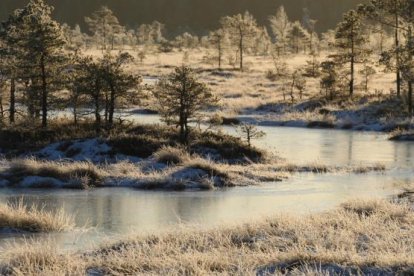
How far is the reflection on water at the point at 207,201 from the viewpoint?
54.7 feet

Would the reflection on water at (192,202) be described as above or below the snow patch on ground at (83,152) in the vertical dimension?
below

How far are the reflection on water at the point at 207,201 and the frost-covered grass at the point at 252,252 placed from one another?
212cm

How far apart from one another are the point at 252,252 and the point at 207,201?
8.58 meters

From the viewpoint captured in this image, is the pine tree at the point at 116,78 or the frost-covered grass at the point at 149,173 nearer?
the frost-covered grass at the point at 149,173

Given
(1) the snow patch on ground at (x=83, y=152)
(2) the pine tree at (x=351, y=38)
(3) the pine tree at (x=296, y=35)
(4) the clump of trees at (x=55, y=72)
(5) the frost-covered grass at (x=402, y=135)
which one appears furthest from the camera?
(3) the pine tree at (x=296, y=35)

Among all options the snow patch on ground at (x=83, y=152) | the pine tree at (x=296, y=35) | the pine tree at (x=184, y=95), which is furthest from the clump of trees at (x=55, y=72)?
the pine tree at (x=296, y=35)

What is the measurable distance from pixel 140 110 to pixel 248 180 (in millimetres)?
31493

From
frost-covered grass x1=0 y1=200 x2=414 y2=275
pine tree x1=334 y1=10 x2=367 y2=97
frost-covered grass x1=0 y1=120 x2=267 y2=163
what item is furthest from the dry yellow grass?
frost-covered grass x1=0 y1=200 x2=414 y2=275

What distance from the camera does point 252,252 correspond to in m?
11.7

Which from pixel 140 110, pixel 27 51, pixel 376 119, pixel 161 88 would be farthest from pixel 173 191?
pixel 140 110

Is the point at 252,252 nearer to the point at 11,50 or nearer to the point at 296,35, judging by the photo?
the point at 11,50

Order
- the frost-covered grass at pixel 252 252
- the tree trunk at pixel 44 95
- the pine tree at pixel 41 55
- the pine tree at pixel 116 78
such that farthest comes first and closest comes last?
the pine tree at pixel 41 55 < the tree trunk at pixel 44 95 < the pine tree at pixel 116 78 < the frost-covered grass at pixel 252 252

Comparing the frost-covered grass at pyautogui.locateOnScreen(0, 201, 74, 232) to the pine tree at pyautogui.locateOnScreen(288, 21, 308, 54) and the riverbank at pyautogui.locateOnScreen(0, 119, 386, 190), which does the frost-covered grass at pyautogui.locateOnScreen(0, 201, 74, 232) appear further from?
the pine tree at pyautogui.locateOnScreen(288, 21, 308, 54)

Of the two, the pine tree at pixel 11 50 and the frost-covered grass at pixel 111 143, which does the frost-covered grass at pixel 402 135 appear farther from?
the pine tree at pixel 11 50
